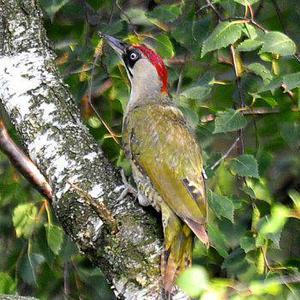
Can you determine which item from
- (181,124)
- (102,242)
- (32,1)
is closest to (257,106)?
(181,124)

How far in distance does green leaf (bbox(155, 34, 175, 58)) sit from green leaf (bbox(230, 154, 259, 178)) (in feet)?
2.01

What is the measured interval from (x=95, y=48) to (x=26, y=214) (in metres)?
0.82

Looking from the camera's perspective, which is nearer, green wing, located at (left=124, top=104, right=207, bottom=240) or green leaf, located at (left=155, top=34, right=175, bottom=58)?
green wing, located at (left=124, top=104, right=207, bottom=240)

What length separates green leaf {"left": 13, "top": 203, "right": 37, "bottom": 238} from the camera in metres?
4.30

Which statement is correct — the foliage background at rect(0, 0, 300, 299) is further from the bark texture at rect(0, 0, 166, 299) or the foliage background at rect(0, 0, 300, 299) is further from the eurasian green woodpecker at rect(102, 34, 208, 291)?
the bark texture at rect(0, 0, 166, 299)

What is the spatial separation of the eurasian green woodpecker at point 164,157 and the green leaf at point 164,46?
34 millimetres

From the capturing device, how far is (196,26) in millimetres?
3926

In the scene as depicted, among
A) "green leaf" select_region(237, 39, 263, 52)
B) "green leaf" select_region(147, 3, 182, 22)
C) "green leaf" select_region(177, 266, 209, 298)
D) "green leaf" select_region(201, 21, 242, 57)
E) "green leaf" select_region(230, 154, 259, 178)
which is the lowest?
"green leaf" select_region(230, 154, 259, 178)

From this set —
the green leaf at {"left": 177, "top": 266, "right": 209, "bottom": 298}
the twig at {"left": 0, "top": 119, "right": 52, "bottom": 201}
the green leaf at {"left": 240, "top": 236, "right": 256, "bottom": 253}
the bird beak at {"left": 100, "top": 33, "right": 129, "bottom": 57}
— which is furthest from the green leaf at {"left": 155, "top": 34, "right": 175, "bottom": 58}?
the green leaf at {"left": 177, "top": 266, "right": 209, "bottom": 298}

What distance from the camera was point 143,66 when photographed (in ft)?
13.4

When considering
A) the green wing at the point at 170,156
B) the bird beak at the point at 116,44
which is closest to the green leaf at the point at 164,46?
the bird beak at the point at 116,44

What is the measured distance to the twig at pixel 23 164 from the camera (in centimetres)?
399

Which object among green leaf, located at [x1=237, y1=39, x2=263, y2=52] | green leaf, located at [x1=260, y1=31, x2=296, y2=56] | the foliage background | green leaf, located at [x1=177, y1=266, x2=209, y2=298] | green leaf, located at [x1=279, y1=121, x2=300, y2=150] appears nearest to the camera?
green leaf, located at [x1=177, y1=266, x2=209, y2=298]

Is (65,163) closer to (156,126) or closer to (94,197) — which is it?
(94,197)
